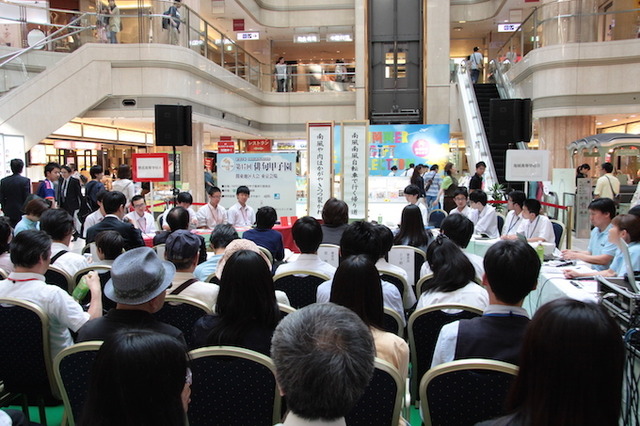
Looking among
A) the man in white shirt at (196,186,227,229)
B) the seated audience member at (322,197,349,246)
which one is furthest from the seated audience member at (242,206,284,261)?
the man in white shirt at (196,186,227,229)

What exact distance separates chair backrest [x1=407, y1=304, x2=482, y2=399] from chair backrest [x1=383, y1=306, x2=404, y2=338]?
0.08 meters

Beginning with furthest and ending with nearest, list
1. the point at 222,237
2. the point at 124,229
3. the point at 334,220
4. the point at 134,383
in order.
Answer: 1. the point at 334,220
2. the point at 124,229
3. the point at 222,237
4. the point at 134,383

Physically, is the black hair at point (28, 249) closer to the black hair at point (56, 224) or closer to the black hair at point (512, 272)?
the black hair at point (56, 224)

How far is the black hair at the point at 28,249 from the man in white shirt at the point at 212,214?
4705 mm

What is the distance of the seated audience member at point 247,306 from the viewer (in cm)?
241

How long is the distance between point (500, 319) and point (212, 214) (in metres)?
6.18

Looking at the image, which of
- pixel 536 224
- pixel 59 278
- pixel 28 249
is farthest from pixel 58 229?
pixel 536 224

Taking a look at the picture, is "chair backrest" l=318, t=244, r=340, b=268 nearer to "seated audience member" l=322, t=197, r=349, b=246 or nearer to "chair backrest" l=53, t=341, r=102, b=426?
"seated audience member" l=322, t=197, r=349, b=246

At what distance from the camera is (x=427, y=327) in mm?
2924

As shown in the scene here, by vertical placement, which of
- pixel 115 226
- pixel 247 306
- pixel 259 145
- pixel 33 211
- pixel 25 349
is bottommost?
pixel 25 349

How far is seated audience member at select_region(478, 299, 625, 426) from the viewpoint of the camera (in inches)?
50.7

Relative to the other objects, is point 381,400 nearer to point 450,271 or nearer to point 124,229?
point 450,271

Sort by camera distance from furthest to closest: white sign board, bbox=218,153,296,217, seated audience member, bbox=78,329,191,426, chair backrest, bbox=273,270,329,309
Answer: white sign board, bbox=218,153,296,217, chair backrest, bbox=273,270,329,309, seated audience member, bbox=78,329,191,426

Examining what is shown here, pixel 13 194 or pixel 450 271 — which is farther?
pixel 13 194
